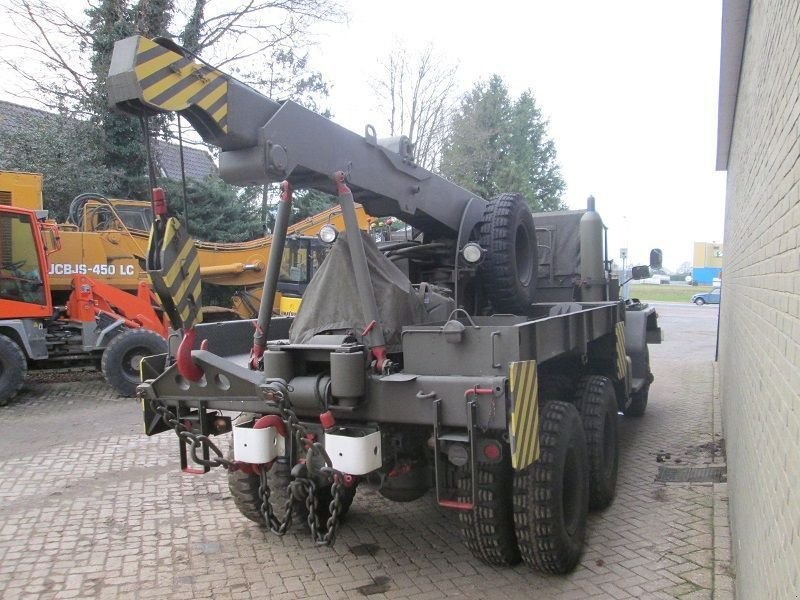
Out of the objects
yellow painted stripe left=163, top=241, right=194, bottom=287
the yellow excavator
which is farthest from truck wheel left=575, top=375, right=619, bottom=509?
the yellow excavator

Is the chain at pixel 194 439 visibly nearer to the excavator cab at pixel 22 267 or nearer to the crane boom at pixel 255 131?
the crane boom at pixel 255 131

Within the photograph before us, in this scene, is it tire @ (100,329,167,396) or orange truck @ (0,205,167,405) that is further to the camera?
tire @ (100,329,167,396)

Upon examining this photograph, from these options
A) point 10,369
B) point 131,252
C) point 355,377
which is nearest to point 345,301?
point 355,377

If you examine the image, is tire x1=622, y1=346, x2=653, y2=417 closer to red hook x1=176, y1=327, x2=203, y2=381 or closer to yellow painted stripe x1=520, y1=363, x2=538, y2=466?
yellow painted stripe x1=520, y1=363, x2=538, y2=466

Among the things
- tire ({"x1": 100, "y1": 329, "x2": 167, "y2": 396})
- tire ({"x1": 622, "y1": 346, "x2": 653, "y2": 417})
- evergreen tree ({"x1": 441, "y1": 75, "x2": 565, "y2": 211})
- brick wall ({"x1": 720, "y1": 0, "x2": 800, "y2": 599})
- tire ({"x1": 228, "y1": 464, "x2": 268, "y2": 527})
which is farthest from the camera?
evergreen tree ({"x1": 441, "y1": 75, "x2": 565, "y2": 211})

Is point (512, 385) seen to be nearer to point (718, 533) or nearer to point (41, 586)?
point (718, 533)

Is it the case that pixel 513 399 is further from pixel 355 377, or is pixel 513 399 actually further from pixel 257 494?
pixel 257 494

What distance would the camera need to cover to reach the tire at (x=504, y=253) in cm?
516

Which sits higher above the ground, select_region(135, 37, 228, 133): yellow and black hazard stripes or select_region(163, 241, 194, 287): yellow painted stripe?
select_region(135, 37, 228, 133): yellow and black hazard stripes

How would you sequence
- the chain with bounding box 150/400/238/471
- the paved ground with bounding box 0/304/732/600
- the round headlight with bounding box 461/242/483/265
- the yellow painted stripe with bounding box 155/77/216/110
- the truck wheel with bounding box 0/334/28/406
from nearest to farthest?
the yellow painted stripe with bounding box 155/77/216/110
the paved ground with bounding box 0/304/732/600
the chain with bounding box 150/400/238/471
the round headlight with bounding box 461/242/483/265
the truck wheel with bounding box 0/334/28/406

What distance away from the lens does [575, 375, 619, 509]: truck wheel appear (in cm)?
487

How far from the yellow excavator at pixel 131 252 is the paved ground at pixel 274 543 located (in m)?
4.29

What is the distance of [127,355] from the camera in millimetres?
9867

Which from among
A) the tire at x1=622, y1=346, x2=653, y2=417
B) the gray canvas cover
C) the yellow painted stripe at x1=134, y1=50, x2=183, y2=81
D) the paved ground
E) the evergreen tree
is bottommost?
the paved ground
